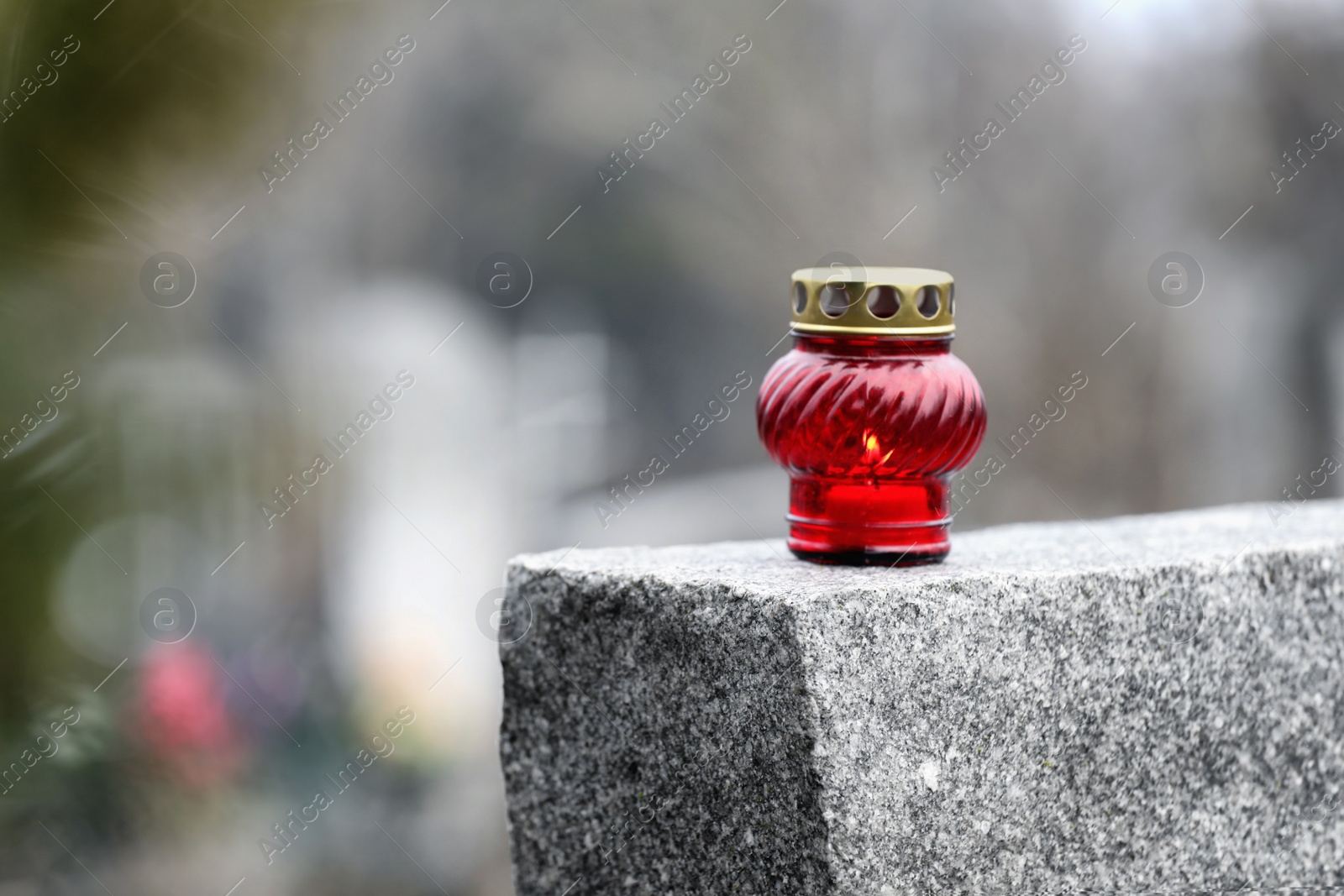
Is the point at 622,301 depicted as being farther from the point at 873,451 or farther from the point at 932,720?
the point at 932,720

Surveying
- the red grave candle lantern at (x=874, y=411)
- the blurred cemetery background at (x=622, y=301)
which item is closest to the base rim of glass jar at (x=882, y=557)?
the red grave candle lantern at (x=874, y=411)

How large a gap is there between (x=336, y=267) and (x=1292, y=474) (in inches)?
166

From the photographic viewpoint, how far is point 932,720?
43.4 inches

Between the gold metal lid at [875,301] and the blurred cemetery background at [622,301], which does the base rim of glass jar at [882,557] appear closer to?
the gold metal lid at [875,301]

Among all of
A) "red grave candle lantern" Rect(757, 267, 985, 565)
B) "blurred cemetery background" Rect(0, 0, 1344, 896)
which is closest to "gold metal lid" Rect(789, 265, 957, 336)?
"red grave candle lantern" Rect(757, 267, 985, 565)

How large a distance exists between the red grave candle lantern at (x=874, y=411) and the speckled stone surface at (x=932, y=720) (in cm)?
6

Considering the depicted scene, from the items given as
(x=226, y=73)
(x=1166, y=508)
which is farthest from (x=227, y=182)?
(x=1166, y=508)

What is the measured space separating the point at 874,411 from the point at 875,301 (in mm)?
112

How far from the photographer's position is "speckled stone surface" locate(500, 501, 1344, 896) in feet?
3.52

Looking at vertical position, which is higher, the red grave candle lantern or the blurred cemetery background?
the blurred cemetery background

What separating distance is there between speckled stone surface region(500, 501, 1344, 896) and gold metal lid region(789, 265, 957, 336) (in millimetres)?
229

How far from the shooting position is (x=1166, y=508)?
5527 millimetres

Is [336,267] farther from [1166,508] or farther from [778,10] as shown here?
[1166,508]

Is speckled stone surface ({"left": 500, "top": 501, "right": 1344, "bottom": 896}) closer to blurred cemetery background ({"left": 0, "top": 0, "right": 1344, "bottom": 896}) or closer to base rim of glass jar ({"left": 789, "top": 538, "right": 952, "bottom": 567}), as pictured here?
base rim of glass jar ({"left": 789, "top": 538, "right": 952, "bottom": 567})
